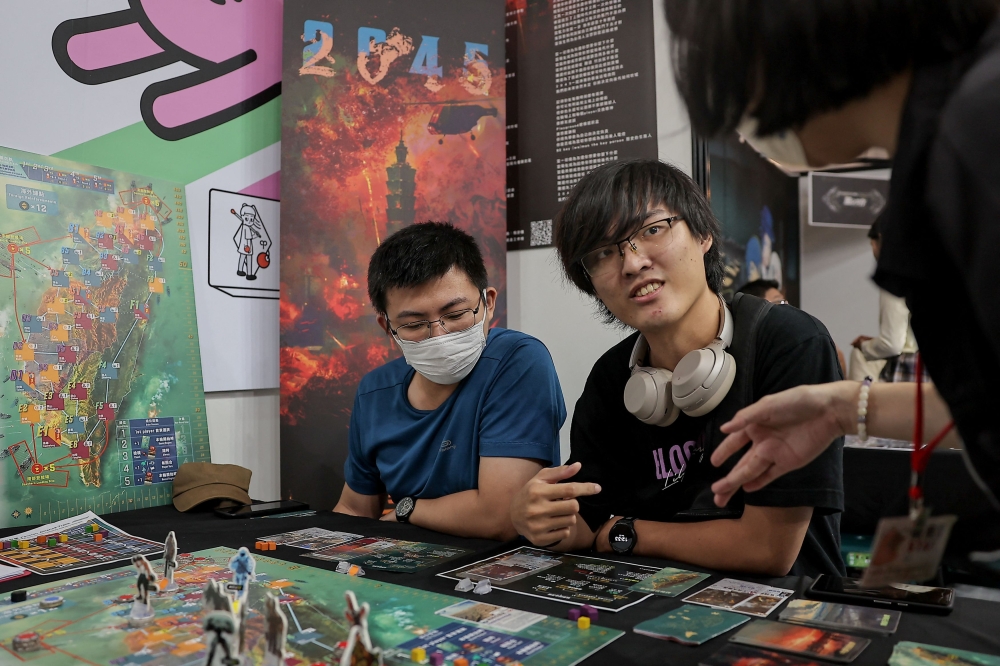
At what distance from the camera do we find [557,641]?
41.8 inches

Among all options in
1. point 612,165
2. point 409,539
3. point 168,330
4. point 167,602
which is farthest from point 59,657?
point 168,330

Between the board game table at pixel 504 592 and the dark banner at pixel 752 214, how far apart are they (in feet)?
5.36

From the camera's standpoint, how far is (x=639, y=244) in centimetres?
162

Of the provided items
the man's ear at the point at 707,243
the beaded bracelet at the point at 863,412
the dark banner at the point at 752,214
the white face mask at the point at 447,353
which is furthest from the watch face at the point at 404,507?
the dark banner at the point at 752,214

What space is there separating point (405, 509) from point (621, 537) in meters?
0.69

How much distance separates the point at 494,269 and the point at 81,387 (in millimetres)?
1780

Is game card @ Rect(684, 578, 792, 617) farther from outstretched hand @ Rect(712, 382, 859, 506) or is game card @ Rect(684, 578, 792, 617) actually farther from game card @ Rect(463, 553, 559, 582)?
game card @ Rect(463, 553, 559, 582)

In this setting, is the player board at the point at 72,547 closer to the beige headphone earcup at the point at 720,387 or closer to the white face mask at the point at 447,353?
the white face mask at the point at 447,353

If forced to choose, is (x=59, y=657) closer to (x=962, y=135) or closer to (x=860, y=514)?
(x=962, y=135)

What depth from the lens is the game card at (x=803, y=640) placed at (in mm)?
992

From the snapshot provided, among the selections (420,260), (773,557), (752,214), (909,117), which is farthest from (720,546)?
(752,214)

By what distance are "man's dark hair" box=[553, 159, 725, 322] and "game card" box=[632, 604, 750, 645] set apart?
32.0 inches

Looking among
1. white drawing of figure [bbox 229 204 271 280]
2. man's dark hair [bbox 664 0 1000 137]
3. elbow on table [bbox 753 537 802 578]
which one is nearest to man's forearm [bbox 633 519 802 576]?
elbow on table [bbox 753 537 802 578]

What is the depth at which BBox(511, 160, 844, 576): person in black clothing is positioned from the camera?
142cm
